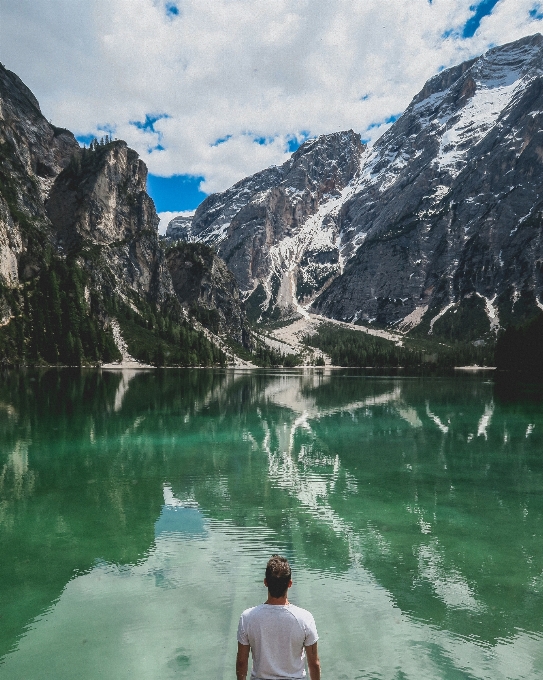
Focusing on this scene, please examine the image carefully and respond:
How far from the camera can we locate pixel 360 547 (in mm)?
16000

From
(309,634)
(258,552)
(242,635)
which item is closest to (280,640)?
(309,634)

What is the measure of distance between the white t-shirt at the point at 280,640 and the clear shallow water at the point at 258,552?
14.1ft

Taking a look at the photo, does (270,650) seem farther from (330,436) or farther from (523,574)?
(330,436)

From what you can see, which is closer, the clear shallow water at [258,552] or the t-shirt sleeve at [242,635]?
the t-shirt sleeve at [242,635]

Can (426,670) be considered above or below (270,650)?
below

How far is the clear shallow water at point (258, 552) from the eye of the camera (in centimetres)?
1011

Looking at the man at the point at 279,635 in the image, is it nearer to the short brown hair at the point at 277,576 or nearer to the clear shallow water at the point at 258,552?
the short brown hair at the point at 277,576

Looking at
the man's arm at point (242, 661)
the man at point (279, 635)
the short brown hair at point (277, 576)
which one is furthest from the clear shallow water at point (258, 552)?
the short brown hair at point (277, 576)

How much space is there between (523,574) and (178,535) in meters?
11.2

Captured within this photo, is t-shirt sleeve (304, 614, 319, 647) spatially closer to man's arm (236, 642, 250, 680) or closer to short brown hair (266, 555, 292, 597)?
short brown hair (266, 555, 292, 597)

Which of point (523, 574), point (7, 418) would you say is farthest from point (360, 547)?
point (7, 418)

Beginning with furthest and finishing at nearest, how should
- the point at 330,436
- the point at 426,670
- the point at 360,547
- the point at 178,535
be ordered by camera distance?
the point at 330,436 < the point at 178,535 < the point at 360,547 < the point at 426,670

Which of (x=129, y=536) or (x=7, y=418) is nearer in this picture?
(x=129, y=536)

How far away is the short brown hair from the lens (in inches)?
229
